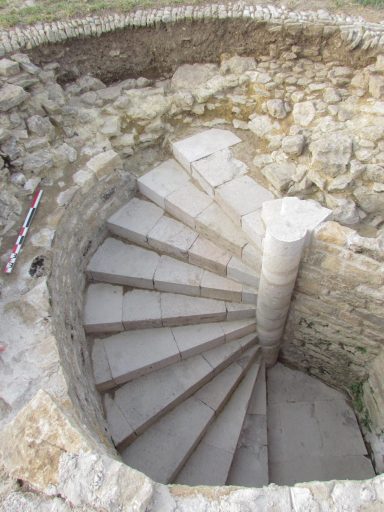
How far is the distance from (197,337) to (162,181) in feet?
6.41

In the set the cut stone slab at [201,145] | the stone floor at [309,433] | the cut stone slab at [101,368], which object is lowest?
the stone floor at [309,433]

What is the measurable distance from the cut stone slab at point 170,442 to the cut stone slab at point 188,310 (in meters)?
0.90

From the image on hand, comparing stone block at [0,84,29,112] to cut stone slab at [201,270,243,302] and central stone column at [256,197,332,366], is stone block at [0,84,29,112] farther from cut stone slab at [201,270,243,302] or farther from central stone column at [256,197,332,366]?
central stone column at [256,197,332,366]

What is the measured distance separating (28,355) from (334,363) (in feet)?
11.4

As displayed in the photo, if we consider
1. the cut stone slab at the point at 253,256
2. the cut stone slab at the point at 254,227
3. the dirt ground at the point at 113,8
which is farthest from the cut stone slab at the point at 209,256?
the dirt ground at the point at 113,8

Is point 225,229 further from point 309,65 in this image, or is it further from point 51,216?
point 309,65

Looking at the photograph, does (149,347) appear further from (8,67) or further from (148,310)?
(8,67)

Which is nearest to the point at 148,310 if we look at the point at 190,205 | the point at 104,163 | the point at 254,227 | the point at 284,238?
the point at 190,205

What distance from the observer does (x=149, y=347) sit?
4.59m

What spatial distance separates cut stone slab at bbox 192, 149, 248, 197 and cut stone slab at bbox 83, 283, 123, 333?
160cm

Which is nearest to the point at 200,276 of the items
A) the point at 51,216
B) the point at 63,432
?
the point at 51,216

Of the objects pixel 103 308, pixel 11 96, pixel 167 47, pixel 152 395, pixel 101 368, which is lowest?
pixel 152 395

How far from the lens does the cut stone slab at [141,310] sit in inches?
182

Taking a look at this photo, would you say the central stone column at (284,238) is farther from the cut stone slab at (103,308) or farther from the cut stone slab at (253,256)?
the cut stone slab at (103,308)
